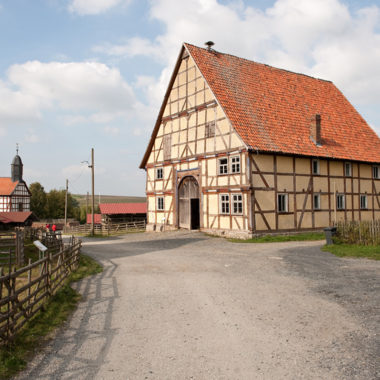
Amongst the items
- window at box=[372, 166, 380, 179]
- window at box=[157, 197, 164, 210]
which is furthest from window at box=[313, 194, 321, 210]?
window at box=[157, 197, 164, 210]

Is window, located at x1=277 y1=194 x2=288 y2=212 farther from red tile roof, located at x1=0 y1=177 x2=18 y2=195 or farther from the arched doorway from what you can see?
red tile roof, located at x1=0 y1=177 x2=18 y2=195

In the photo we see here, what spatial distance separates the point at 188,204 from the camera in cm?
2673

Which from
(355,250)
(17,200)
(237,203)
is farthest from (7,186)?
(355,250)

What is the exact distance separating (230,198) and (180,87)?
9679 millimetres

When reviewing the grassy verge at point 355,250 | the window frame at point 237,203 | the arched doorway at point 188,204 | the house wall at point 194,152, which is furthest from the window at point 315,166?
the grassy verge at point 355,250

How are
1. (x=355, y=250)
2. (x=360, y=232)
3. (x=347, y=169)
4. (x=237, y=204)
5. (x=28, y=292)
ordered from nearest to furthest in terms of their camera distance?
1. (x=28, y=292)
2. (x=355, y=250)
3. (x=360, y=232)
4. (x=237, y=204)
5. (x=347, y=169)

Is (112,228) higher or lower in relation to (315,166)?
lower

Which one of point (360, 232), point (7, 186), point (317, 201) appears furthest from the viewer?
point (7, 186)

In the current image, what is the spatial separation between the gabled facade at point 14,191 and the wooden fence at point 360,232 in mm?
59249

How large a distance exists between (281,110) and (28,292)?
21.5 m

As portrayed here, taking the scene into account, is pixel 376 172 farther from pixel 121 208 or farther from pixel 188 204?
pixel 121 208

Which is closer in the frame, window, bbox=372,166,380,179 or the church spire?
window, bbox=372,166,380,179

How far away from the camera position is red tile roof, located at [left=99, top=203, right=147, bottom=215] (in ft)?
159

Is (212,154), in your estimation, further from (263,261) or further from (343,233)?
(263,261)
